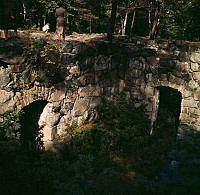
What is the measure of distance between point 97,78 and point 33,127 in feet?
9.37

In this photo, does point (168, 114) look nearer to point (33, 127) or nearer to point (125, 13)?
point (33, 127)

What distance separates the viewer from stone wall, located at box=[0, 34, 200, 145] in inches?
285

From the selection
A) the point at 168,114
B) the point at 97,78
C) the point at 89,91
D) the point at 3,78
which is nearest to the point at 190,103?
the point at 168,114

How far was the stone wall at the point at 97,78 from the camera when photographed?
23.8ft

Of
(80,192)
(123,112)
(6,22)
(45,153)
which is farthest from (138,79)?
(80,192)

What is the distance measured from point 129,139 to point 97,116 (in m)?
1.49

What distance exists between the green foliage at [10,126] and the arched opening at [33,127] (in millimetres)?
1027

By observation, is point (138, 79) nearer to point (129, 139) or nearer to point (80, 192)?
point (129, 139)

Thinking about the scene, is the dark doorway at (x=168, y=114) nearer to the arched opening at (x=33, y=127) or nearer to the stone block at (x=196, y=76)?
the stone block at (x=196, y=76)

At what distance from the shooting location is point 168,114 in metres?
10.9

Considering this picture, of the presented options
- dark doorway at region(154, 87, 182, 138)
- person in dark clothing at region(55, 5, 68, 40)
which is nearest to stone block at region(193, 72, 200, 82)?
dark doorway at region(154, 87, 182, 138)

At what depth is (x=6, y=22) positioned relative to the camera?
7.42 metres

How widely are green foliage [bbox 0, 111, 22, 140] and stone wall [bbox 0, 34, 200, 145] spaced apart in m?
0.22

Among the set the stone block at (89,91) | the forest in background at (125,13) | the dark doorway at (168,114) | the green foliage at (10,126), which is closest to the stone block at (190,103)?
the dark doorway at (168,114)
